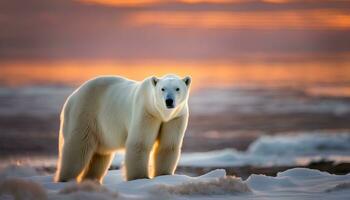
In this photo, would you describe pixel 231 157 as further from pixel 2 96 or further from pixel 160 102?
pixel 2 96

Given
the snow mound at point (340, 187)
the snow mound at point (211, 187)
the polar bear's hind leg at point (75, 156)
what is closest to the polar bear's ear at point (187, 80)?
the polar bear's hind leg at point (75, 156)

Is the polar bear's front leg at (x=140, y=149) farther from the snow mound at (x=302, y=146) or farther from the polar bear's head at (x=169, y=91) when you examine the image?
the snow mound at (x=302, y=146)

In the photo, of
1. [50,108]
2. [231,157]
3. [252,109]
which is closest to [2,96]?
[50,108]

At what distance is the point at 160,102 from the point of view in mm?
6555

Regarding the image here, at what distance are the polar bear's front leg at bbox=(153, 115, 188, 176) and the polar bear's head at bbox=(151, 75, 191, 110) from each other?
9.6 inches

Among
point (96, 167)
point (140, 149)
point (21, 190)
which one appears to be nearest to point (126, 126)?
point (140, 149)

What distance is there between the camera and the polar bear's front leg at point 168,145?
22.4 feet

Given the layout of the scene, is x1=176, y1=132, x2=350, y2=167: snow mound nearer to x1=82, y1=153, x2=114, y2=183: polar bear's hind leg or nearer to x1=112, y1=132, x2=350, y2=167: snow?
x1=112, y1=132, x2=350, y2=167: snow

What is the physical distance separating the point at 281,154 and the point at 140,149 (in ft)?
37.0

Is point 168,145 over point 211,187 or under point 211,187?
over

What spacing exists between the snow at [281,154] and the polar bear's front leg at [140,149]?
8331mm

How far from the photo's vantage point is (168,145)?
22.5 feet

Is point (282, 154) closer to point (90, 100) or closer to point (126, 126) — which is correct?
point (90, 100)

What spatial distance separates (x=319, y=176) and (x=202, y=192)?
1590 mm
